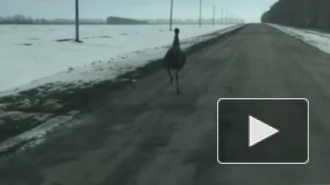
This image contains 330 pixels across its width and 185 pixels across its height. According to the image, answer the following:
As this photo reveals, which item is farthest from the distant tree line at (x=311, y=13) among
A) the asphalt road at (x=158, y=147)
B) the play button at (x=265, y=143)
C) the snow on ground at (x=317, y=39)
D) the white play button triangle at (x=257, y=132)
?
the white play button triangle at (x=257, y=132)

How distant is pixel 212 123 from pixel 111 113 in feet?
7.58

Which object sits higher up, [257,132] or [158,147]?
[257,132]

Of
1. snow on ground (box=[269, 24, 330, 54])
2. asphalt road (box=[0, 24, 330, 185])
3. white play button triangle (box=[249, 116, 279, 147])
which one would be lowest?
snow on ground (box=[269, 24, 330, 54])

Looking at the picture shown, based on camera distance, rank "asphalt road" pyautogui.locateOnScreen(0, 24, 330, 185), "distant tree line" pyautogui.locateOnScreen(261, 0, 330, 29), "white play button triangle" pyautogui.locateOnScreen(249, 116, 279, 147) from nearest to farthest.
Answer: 1. "white play button triangle" pyautogui.locateOnScreen(249, 116, 279, 147)
2. "asphalt road" pyautogui.locateOnScreen(0, 24, 330, 185)
3. "distant tree line" pyautogui.locateOnScreen(261, 0, 330, 29)

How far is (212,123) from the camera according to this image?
9312mm

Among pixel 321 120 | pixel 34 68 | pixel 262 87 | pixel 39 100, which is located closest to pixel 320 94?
pixel 262 87

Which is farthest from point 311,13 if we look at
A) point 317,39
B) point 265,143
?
point 265,143

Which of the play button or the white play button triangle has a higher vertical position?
the white play button triangle

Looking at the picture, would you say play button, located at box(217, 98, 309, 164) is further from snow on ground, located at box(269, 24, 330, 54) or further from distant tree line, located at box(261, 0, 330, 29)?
distant tree line, located at box(261, 0, 330, 29)

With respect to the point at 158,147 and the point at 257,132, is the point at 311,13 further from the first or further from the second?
the point at 257,132

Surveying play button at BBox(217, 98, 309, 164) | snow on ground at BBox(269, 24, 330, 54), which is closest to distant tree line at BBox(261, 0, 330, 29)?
snow on ground at BBox(269, 24, 330, 54)

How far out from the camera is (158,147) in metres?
7.50

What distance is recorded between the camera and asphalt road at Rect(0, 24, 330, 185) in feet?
19.7

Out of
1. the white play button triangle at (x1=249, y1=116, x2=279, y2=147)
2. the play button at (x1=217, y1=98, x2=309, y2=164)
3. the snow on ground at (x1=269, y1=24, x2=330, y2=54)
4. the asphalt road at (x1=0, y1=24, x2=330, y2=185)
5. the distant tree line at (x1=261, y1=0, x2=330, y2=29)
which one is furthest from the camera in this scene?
the distant tree line at (x1=261, y1=0, x2=330, y2=29)
